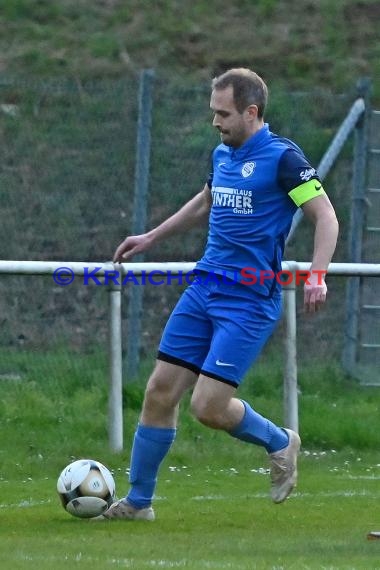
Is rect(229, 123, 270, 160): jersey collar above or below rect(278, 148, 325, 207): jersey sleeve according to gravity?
above

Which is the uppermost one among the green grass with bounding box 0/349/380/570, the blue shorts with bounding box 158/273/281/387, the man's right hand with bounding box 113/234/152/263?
the man's right hand with bounding box 113/234/152/263

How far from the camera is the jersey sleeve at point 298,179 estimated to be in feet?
22.6

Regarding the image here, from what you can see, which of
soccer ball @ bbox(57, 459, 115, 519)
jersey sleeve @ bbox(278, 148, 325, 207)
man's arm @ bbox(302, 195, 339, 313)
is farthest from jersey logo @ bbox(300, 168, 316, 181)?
soccer ball @ bbox(57, 459, 115, 519)

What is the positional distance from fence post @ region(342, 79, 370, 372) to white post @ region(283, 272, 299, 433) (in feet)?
8.27

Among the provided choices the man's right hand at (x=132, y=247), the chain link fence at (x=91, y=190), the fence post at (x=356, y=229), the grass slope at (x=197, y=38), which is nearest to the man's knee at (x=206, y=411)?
the man's right hand at (x=132, y=247)

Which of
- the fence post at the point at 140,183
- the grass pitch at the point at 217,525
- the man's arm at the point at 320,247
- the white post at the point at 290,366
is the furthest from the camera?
the fence post at the point at 140,183

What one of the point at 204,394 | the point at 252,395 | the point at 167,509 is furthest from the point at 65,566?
the point at 252,395

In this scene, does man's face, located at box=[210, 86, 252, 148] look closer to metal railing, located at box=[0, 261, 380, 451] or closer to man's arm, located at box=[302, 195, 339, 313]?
man's arm, located at box=[302, 195, 339, 313]

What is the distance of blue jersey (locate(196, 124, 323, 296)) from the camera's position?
7.01 meters

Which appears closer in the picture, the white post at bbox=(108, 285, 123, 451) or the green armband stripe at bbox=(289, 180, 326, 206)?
the green armband stripe at bbox=(289, 180, 326, 206)

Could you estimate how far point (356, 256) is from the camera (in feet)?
41.3

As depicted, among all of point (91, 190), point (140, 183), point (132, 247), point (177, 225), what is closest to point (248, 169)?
point (177, 225)

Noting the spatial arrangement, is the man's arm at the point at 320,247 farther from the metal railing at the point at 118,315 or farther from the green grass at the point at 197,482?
the metal railing at the point at 118,315

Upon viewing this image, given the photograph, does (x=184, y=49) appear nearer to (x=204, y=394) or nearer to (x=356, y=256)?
(x=356, y=256)
